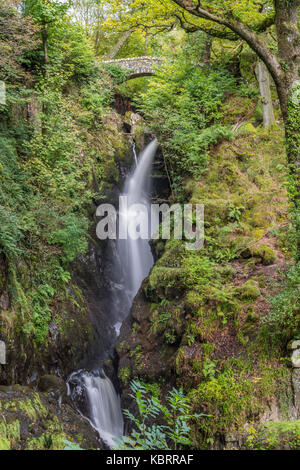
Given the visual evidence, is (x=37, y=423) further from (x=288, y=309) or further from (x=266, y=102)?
(x=266, y=102)

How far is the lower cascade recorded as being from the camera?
26.2 ft

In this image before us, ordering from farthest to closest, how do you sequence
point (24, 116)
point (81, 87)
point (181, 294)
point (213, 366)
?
point (81, 87), point (24, 116), point (181, 294), point (213, 366)

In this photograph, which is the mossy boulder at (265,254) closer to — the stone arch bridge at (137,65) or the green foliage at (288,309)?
the green foliage at (288,309)

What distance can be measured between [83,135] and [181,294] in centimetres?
722

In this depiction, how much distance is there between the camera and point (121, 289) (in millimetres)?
12836

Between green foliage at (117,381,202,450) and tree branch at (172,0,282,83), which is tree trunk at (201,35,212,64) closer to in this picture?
tree branch at (172,0,282,83)

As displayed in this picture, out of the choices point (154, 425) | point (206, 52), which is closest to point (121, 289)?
point (154, 425)

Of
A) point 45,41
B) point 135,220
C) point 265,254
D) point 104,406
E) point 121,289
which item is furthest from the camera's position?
point 135,220

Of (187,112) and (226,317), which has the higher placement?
(187,112)

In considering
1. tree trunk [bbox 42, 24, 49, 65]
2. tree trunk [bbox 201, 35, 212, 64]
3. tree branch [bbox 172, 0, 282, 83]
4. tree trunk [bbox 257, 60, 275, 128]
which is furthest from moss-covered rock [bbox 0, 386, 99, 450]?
tree trunk [bbox 201, 35, 212, 64]

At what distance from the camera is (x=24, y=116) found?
9.89m

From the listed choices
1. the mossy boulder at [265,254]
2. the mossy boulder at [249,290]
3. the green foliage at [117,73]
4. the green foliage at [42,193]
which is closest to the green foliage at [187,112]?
the green foliage at [42,193]
